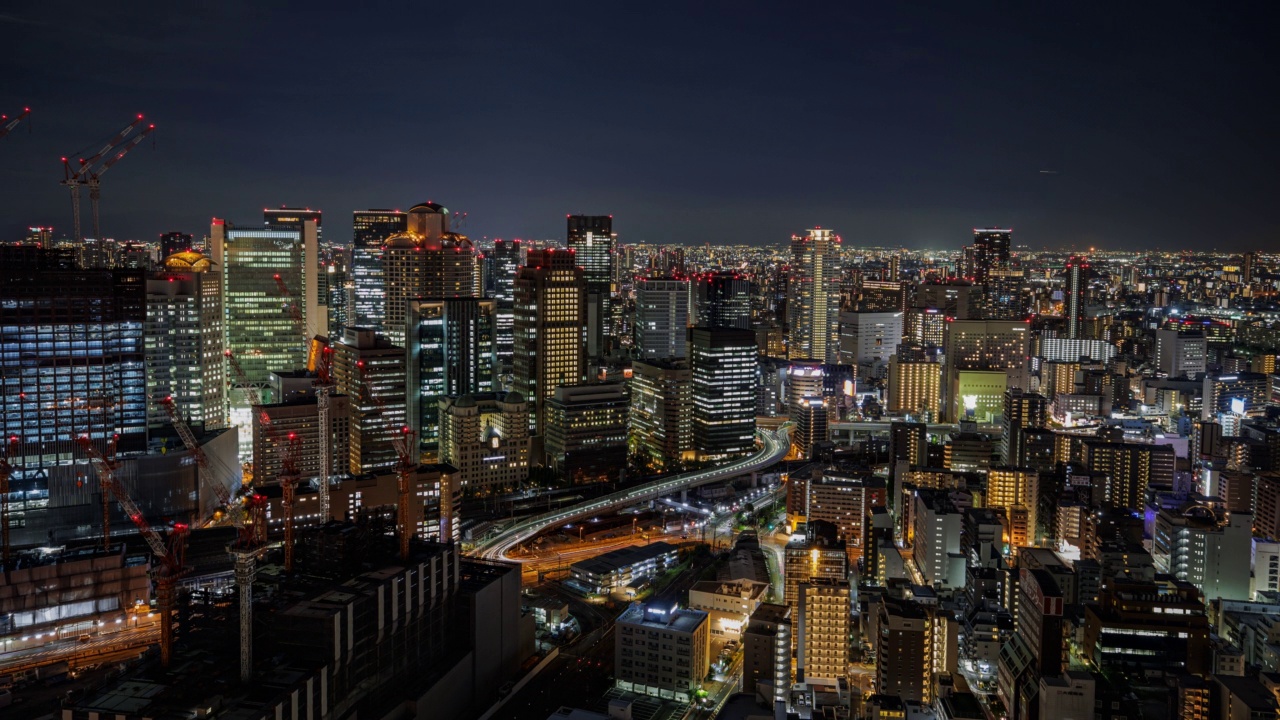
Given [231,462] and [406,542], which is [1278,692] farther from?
[231,462]

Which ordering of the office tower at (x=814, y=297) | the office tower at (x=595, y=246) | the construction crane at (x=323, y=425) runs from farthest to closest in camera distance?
the office tower at (x=814, y=297)
the office tower at (x=595, y=246)
the construction crane at (x=323, y=425)

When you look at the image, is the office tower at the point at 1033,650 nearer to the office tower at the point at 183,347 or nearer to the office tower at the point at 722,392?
the office tower at the point at 722,392

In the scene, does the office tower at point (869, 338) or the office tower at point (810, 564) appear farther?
the office tower at point (869, 338)

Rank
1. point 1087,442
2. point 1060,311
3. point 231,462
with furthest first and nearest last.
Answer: point 1060,311 < point 1087,442 < point 231,462

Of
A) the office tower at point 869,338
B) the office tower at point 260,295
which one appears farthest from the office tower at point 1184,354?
the office tower at point 260,295

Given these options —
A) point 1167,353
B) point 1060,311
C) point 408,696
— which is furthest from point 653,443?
point 1060,311

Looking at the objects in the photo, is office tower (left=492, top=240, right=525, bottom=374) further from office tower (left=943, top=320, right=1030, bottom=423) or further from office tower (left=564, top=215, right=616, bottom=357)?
office tower (left=943, top=320, right=1030, bottom=423)

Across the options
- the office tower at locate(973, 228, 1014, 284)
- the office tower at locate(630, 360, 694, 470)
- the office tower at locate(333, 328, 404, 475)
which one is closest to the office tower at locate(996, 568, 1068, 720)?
the office tower at locate(630, 360, 694, 470)

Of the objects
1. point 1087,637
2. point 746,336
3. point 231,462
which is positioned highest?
point 746,336
